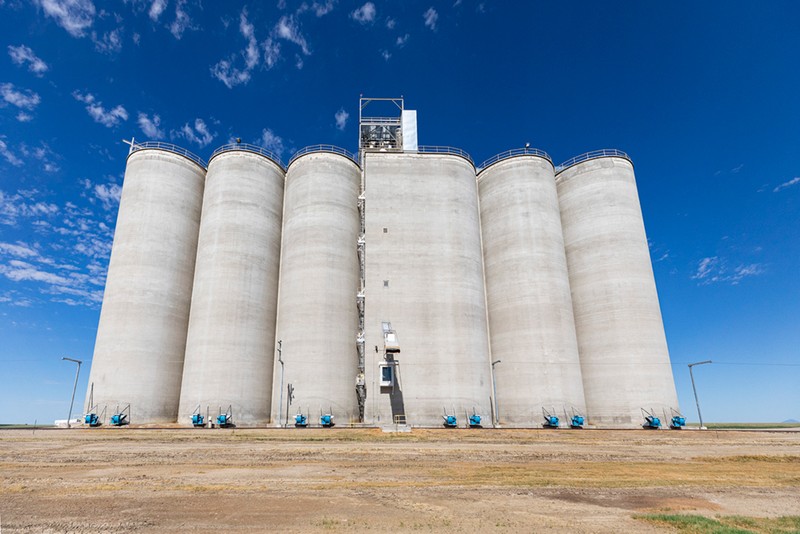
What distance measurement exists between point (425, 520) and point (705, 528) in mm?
6368

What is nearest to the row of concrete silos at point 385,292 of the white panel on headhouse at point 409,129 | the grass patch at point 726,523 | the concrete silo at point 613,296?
the concrete silo at point 613,296

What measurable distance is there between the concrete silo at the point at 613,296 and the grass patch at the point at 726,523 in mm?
26816

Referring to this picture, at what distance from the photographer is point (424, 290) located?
1453 inches

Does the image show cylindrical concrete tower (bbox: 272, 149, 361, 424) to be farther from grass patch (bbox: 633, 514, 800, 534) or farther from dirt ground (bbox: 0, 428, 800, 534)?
grass patch (bbox: 633, 514, 800, 534)

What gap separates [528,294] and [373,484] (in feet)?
90.6

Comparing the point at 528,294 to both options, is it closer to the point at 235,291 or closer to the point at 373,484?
the point at 235,291

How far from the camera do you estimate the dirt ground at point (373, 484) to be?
988 centimetres

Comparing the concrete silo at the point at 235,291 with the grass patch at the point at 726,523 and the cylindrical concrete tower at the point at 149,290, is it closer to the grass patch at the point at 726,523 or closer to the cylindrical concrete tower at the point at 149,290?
the cylindrical concrete tower at the point at 149,290

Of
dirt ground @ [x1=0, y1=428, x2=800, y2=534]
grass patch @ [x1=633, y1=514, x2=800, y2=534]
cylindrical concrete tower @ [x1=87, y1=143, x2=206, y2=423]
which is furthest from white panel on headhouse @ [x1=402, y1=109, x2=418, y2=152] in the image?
grass patch @ [x1=633, y1=514, x2=800, y2=534]

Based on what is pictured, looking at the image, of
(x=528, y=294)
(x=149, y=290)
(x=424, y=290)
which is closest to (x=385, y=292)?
(x=424, y=290)

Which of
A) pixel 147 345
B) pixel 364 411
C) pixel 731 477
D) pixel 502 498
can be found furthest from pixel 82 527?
pixel 147 345

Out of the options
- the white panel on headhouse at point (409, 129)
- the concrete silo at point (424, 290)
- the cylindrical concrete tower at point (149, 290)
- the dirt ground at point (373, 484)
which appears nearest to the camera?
the dirt ground at point (373, 484)

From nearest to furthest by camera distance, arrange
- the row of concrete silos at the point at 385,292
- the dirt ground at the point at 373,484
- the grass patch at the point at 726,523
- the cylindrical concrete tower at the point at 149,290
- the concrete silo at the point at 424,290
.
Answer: the grass patch at the point at 726,523 < the dirt ground at the point at 373,484 < the cylindrical concrete tower at the point at 149,290 < the concrete silo at the point at 424,290 < the row of concrete silos at the point at 385,292

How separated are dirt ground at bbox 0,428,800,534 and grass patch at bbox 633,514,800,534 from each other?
477 millimetres
